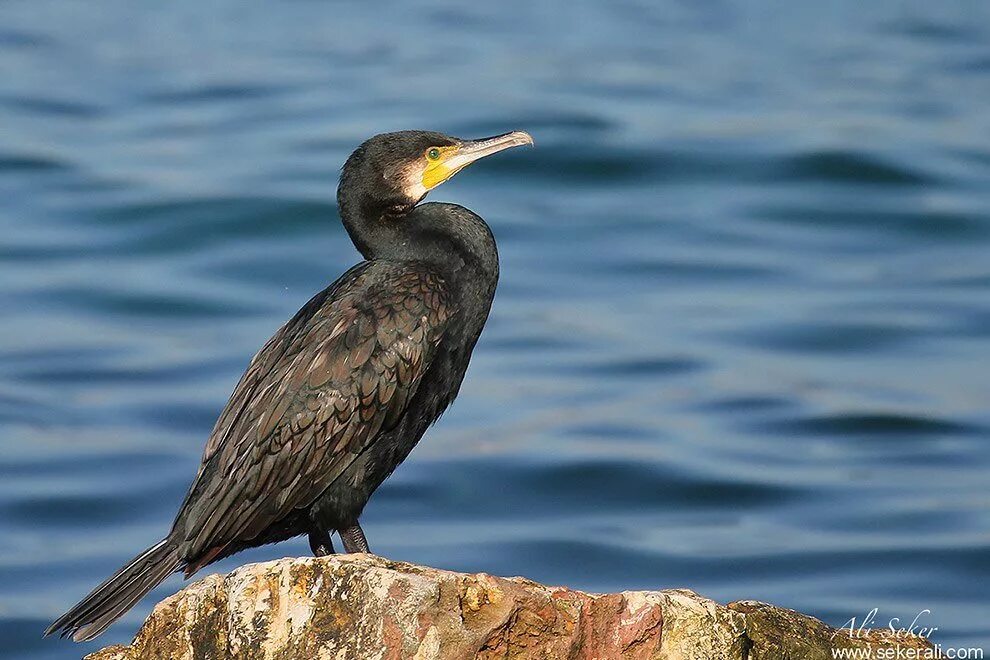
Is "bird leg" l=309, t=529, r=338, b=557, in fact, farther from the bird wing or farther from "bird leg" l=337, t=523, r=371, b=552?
the bird wing

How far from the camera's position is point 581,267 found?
17.3m

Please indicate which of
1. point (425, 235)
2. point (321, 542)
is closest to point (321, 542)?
point (321, 542)

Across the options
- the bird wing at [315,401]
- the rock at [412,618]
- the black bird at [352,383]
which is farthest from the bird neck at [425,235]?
the rock at [412,618]

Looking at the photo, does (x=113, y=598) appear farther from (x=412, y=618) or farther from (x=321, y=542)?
(x=412, y=618)

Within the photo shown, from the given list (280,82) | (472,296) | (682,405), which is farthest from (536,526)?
(280,82)

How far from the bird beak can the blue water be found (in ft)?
13.3

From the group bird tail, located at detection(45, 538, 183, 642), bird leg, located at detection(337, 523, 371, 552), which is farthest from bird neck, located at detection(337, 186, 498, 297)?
bird tail, located at detection(45, 538, 183, 642)

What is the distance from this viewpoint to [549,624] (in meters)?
4.80

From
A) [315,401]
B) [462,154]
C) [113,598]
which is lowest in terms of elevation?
[113,598]

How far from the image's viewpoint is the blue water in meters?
11.9

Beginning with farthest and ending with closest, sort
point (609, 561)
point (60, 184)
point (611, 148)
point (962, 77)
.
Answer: point (962, 77) → point (611, 148) → point (60, 184) → point (609, 561)

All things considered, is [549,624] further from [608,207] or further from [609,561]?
[608,207]

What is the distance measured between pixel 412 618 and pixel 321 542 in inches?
82.1

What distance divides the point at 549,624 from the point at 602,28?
20.0 meters
